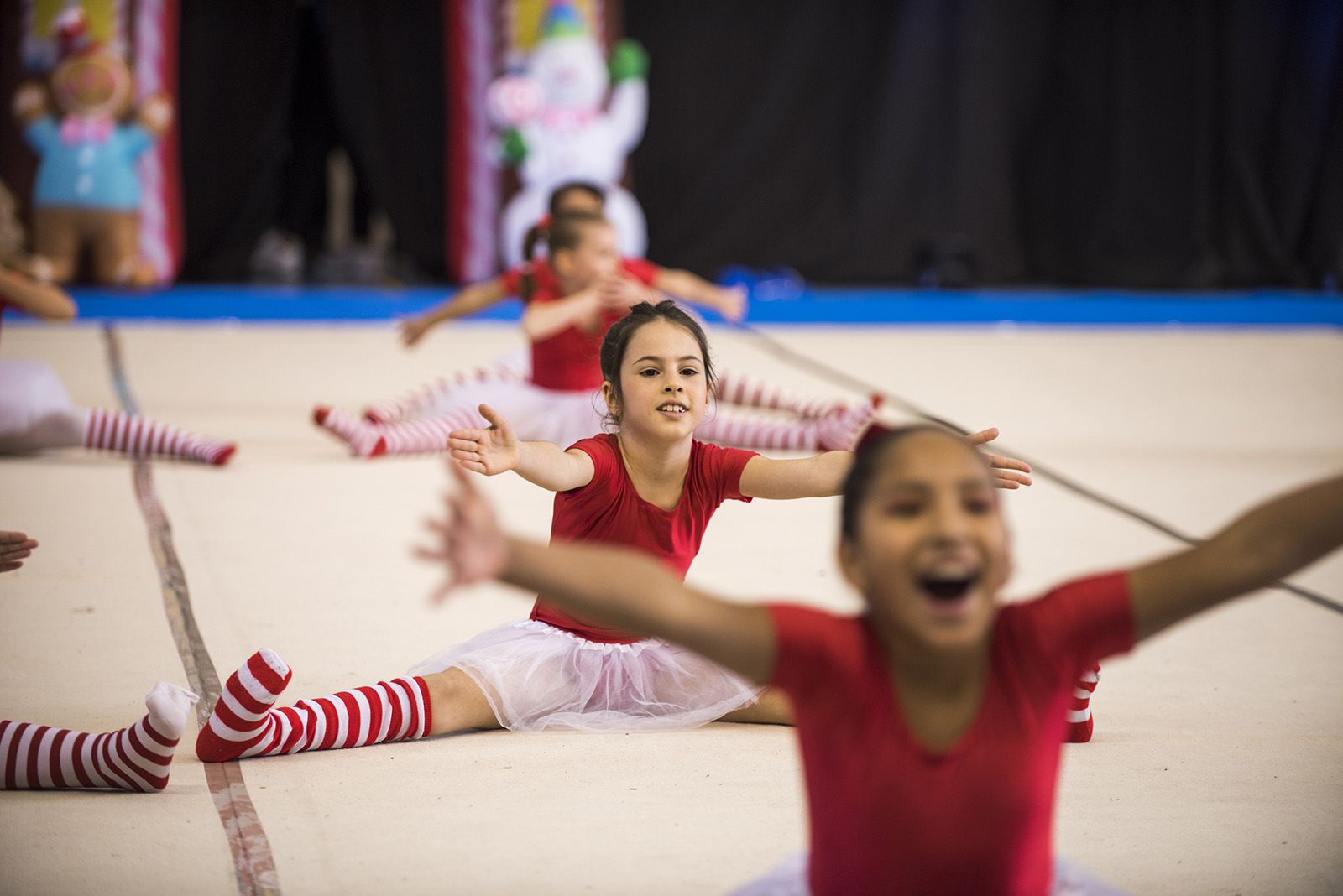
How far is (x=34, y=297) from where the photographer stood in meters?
3.72

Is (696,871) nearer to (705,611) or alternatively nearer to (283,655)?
(705,611)

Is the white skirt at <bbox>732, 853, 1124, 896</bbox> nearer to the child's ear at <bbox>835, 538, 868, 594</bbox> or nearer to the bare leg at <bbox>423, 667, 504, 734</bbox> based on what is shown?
the child's ear at <bbox>835, 538, 868, 594</bbox>

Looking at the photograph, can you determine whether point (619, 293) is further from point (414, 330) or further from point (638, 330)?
point (638, 330)

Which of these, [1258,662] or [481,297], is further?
[481,297]

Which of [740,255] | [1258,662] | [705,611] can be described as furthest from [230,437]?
[740,255]

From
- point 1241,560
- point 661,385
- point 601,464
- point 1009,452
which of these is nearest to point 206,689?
point 601,464

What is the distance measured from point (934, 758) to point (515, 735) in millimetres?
948

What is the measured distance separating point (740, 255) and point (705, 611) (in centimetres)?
760

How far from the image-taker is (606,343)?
2430mm

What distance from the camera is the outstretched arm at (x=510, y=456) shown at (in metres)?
2.03

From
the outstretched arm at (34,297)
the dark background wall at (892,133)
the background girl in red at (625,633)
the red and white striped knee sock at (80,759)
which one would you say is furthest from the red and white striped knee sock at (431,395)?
the dark background wall at (892,133)

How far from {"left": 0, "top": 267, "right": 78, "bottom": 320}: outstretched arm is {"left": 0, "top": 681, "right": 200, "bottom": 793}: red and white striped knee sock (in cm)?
199

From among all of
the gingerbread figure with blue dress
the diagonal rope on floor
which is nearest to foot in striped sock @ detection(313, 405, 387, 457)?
the diagonal rope on floor

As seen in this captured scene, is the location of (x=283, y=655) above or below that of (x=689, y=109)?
below
